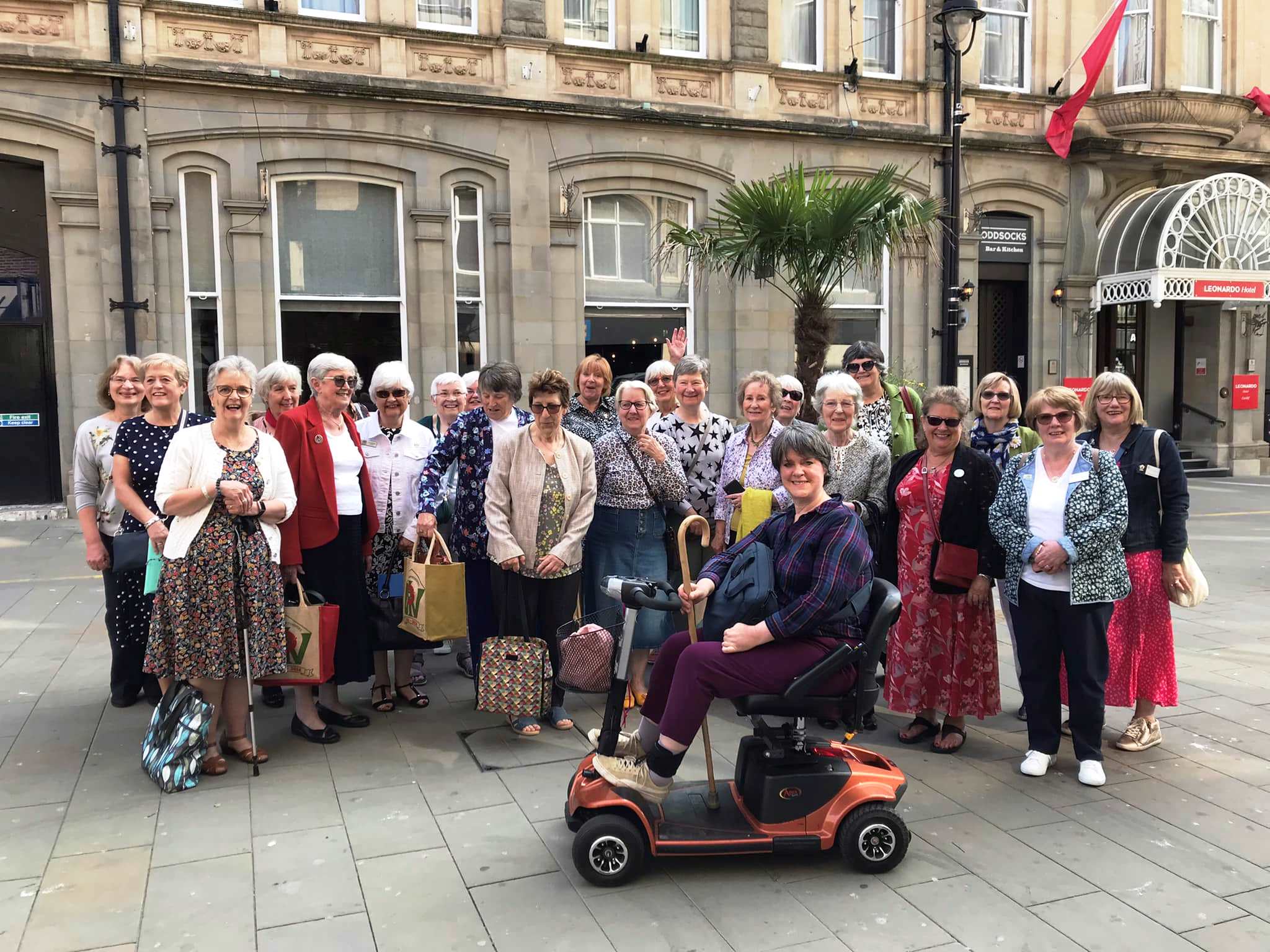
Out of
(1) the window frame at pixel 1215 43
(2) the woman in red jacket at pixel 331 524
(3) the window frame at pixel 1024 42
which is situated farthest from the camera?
(1) the window frame at pixel 1215 43

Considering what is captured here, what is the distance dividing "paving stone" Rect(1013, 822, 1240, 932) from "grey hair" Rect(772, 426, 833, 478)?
70.5 inches

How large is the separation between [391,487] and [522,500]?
0.96 metres

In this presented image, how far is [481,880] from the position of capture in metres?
3.89

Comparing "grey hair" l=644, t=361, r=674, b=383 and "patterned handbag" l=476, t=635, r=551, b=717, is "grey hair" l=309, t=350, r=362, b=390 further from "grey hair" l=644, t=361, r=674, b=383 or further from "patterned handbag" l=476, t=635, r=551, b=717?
"grey hair" l=644, t=361, r=674, b=383

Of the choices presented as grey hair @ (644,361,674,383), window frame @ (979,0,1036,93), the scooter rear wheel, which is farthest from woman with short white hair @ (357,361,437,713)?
window frame @ (979,0,1036,93)

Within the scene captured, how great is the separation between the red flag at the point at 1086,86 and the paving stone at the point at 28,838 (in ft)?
53.8

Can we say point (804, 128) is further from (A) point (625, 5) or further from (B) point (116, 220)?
(B) point (116, 220)

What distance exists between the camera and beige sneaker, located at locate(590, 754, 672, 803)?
12.9ft

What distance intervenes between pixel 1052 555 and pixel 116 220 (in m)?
12.1

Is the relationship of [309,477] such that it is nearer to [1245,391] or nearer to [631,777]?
[631,777]

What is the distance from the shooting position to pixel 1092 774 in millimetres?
4824

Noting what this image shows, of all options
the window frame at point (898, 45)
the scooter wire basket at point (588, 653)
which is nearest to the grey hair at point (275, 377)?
the scooter wire basket at point (588, 653)

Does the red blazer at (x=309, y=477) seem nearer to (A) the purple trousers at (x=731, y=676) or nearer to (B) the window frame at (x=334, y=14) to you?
(A) the purple trousers at (x=731, y=676)

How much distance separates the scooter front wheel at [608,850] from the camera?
3783mm
